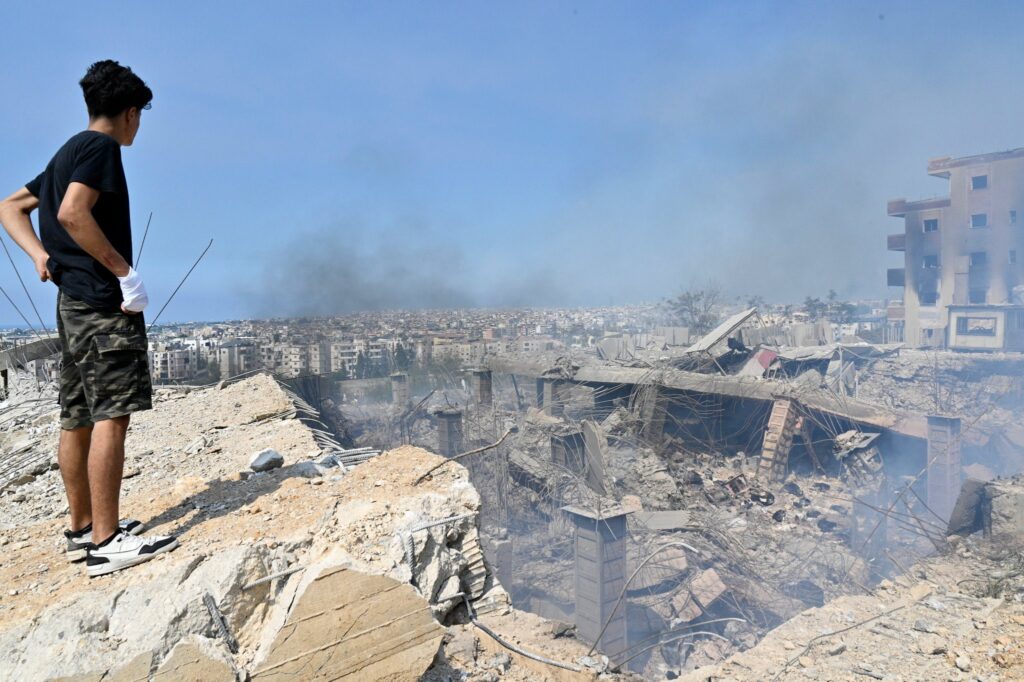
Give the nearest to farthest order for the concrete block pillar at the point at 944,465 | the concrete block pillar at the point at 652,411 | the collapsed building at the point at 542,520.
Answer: the collapsed building at the point at 542,520 < the concrete block pillar at the point at 944,465 < the concrete block pillar at the point at 652,411

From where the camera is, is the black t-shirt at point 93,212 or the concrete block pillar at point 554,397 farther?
the concrete block pillar at point 554,397

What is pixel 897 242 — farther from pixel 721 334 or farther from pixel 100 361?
pixel 100 361

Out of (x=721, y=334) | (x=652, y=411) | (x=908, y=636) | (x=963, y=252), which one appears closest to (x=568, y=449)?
(x=652, y=411)

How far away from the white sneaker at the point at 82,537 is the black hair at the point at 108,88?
1.26 meters

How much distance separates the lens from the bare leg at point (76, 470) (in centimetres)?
194

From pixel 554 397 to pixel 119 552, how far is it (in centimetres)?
1288

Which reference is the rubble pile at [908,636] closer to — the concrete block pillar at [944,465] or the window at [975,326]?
the concrete block pillar at [944,465]

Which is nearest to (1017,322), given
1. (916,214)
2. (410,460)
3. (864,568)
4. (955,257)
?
(955,257)

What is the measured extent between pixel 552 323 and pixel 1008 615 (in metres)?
19.9

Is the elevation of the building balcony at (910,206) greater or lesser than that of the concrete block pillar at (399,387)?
greater

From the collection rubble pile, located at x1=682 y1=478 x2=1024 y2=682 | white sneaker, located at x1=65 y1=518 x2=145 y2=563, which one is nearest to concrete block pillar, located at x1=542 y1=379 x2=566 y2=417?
rubble pile, located at x1=682 y1=478 x2=1024 y2=682

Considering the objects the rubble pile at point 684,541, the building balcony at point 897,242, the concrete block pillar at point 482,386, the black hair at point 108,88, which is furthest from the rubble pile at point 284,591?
the building balcony at point 897,242

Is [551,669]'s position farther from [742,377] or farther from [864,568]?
[742,377]

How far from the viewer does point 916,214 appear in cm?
3067
